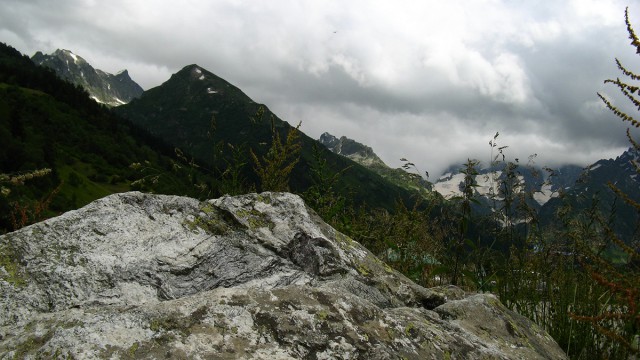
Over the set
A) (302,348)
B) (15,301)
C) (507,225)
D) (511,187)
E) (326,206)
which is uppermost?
(511,187)

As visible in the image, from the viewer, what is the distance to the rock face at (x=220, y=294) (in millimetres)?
2645

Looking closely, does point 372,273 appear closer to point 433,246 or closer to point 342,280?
point 342,280

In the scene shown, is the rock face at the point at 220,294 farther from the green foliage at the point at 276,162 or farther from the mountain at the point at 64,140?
the mountain at the point at 64,140

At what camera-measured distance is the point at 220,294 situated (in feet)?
10.1

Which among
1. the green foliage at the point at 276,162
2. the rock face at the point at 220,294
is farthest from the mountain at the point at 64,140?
the rock face at the point at 220,294

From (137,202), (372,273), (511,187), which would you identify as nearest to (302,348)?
(372,273)

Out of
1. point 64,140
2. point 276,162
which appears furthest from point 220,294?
point 64,140

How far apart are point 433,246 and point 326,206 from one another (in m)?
2.03

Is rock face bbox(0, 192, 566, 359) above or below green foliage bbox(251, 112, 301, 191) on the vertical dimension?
below

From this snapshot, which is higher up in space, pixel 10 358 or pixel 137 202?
pixel 137 202

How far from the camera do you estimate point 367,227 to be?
784 centimetres

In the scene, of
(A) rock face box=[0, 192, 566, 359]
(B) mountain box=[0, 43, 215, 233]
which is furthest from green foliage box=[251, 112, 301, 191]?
(B) mountain box=[0, 43, 215, 233]

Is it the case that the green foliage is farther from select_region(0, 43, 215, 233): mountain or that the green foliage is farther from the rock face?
select_region(0, 43, 215, 233): mountain

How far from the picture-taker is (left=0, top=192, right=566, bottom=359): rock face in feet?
8.68
